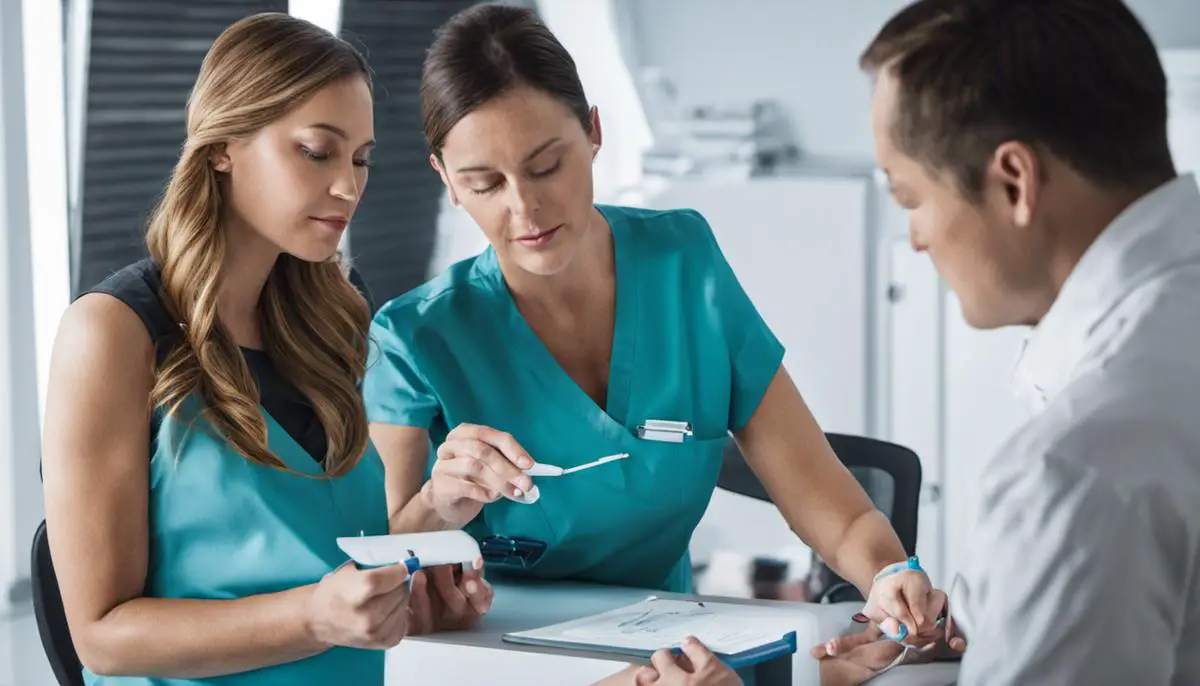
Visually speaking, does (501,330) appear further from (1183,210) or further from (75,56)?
(75,56)

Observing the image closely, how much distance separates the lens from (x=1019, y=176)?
0.99 metres

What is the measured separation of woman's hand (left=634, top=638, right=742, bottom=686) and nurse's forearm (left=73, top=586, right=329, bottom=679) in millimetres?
388

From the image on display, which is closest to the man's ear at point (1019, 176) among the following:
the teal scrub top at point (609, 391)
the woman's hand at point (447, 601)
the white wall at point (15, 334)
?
the woman's hand at point (447, 601)

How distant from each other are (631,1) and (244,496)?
10.8ft

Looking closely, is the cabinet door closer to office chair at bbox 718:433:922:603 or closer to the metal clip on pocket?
office chair at bbox 718:433:922:603

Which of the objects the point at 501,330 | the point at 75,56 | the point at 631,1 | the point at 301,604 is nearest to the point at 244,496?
the point at 301,604

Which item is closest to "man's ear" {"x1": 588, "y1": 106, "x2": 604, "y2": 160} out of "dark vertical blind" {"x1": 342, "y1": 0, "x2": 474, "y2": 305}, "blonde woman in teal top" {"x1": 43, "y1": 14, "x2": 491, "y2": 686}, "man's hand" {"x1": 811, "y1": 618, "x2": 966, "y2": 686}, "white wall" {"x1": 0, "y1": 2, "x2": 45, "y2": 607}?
"blonde woman in teal top" {"x1": 43, "y1": 14, "x2": 491, "y2": 686}

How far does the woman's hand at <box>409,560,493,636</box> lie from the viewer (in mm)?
1598

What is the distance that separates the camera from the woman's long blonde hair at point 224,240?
1581mm

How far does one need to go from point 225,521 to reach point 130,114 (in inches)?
61.3

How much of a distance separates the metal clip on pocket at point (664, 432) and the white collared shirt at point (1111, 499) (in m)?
0.90

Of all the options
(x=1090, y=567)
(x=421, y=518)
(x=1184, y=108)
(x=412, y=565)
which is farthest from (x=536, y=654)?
(x=1184, y=108)

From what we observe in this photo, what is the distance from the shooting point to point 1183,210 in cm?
99

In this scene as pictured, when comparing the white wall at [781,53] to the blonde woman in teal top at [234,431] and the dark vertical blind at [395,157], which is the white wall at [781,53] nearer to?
the dark vertical blind at [395,157]
